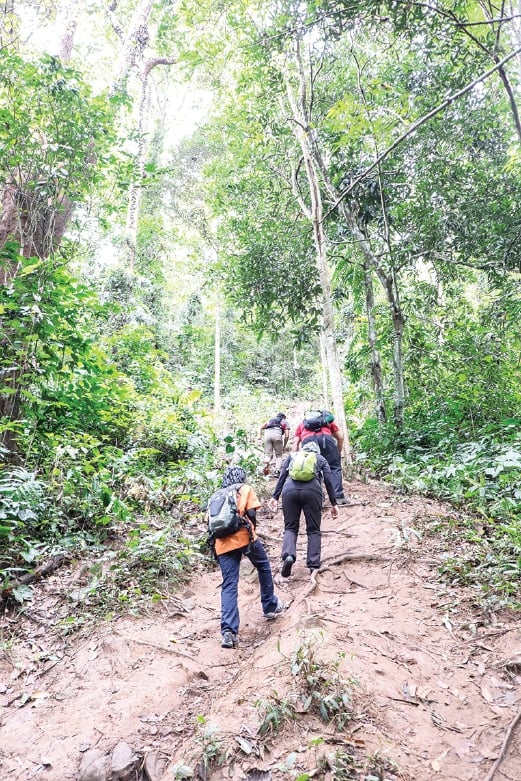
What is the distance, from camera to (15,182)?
23.1ft

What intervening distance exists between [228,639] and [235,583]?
0.51m

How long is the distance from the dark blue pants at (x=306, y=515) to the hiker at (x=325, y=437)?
6.87ft

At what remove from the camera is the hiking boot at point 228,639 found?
4531 mm

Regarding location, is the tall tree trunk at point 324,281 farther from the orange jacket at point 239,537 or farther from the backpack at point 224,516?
the backpack at point 224,516

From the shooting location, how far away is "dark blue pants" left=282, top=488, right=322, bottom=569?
5918 mm

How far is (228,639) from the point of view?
4.54 m

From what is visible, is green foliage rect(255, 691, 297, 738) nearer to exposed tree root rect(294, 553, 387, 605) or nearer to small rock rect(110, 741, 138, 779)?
small rock rect(110, 741, 138, 779)

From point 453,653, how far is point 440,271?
9.44m

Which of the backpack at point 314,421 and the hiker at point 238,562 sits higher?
the backpack at point 314,421

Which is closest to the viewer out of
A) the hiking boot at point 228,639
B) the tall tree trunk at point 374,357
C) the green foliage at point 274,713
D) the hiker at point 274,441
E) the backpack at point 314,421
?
the green foliage at point 274,713

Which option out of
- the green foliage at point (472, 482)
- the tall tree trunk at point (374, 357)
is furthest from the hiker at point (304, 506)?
the tall tree trunk at point (374, 357)

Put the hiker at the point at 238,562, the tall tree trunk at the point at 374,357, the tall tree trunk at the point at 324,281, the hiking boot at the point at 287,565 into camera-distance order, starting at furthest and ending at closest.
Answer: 1. the tall tree trunk at the point at 374,357
2. the tall tree trunk at the point at 324,281
3. the hiking boot at the point at 287,565
4. the hiker at the point at 238,562

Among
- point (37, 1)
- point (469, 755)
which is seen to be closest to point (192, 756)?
point (469, 755)

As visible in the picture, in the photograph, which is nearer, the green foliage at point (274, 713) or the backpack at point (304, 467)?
the green foliage at point (274, 713)
